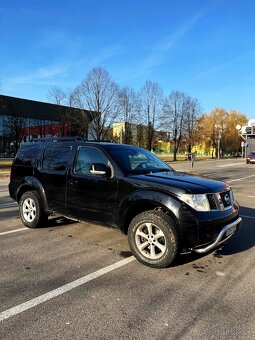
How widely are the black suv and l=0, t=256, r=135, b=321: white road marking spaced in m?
0.41

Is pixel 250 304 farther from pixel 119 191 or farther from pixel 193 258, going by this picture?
pixel 119 191

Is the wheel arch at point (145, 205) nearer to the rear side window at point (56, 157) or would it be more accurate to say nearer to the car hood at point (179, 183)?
the car hood at point (179, 183)

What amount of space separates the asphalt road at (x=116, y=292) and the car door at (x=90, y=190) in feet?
1.96

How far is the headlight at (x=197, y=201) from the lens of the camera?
4.86 metres

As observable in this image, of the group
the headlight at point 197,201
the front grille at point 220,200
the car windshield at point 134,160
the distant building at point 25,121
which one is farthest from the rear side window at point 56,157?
the distant building at point 25,121

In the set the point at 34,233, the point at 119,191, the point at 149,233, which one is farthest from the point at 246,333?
the point at 34,233

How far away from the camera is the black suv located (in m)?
4.86

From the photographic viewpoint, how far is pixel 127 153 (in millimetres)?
6199

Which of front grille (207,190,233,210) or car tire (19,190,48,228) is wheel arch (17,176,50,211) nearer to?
car tire (19,190,48,228)

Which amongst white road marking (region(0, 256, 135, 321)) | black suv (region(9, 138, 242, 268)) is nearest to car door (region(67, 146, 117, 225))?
black suv (region(9, 138, 242, 268))

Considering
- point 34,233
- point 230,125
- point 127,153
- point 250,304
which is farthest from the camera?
point 230,125

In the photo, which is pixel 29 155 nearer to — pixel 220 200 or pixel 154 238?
pixel 154 238

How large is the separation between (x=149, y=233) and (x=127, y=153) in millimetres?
1629

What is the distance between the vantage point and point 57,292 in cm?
418
